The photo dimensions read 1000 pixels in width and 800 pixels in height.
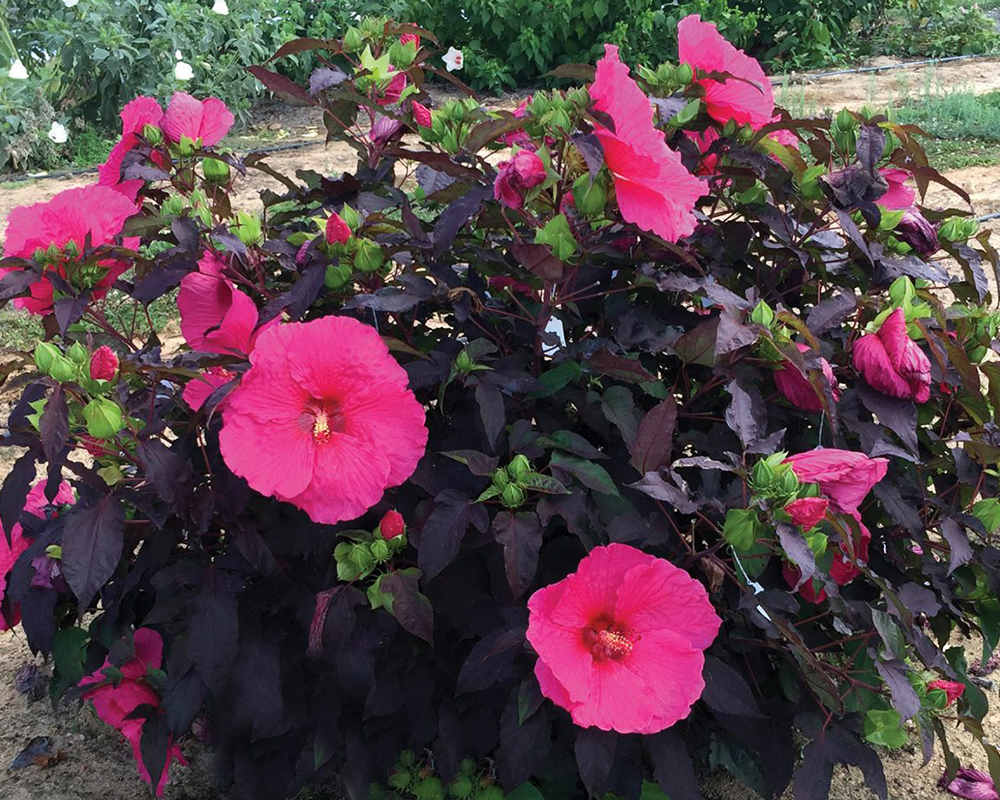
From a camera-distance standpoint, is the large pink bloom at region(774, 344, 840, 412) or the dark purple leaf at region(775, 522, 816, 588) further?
the large pink bloom at region(774, 344, 840, 412)

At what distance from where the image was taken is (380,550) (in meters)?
1.11

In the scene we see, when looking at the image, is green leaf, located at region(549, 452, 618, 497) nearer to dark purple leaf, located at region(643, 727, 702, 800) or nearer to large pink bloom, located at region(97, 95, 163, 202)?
dark purple leaf, located at region(643, 727, 702, 800)

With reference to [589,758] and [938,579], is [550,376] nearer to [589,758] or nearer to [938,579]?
[589,758]

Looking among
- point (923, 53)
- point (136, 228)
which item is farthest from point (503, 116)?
point (923, 53)

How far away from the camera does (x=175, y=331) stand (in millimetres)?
3293

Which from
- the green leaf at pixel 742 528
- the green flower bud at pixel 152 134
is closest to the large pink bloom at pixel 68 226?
the green flower bud at pixel 152 134

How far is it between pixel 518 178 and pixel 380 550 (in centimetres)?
42

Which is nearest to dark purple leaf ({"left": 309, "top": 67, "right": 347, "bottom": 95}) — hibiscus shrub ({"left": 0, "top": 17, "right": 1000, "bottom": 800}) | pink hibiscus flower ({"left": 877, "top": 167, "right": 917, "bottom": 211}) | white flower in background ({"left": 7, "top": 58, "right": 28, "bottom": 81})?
hibiscus shrub ({"left": 0, "top": 17, "right": 1000, "bottom": 800})

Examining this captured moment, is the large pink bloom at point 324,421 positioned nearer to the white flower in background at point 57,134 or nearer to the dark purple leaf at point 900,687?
the dark purple leaf at point 900,687

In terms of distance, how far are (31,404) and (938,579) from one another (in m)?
1.17

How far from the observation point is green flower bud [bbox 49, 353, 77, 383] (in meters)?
1.00

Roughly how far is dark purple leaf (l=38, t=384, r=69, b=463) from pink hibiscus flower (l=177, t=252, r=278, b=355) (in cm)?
22

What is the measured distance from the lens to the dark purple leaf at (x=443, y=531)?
1058 mm

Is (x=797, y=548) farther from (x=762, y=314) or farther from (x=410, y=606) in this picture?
(x=410, y=606)
